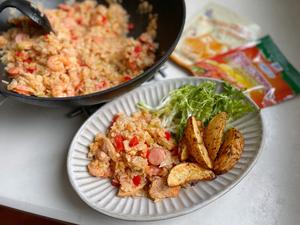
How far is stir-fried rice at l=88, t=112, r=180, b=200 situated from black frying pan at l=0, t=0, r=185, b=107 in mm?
A: 87

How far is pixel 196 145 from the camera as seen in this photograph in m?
0.87

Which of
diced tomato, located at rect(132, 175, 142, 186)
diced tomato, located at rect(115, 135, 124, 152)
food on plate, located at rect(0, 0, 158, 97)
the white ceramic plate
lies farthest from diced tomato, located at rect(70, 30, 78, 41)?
diced tomato, located at rect(132, 175, 142, 186)

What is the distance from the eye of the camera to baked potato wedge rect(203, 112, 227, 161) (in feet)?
2.90

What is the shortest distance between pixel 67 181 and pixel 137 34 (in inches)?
20.6

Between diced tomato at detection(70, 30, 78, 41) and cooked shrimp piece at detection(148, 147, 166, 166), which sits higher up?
diced tomato at detection(70, 30, 78, 41)

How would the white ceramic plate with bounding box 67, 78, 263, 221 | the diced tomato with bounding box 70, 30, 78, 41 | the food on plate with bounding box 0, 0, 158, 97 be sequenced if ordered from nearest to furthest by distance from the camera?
the white ceramic plate with bounding box 67, 78, 263, 221, the food on plate with bounding box 0, 0, 158, 97, the diced tomato with bounding box 70, 30, 78, 41

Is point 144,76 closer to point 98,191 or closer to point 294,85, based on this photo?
point 98,191

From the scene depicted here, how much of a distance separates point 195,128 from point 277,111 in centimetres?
28

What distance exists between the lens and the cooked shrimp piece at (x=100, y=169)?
914mm

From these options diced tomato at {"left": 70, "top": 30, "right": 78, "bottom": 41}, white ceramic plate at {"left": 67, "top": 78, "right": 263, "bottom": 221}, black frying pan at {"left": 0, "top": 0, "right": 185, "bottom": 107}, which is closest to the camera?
white ceramic plate at {"left": 67, "top": 78, "right": 263, "bottom": 221}

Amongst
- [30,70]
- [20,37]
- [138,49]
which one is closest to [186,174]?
[138,49]

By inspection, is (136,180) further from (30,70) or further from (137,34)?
(137,34)

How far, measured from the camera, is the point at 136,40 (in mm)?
1193

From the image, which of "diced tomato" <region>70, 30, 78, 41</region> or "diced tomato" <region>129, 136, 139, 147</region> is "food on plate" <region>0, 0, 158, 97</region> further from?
"diced tomato" <region>129, 136, 139, 147</region>
